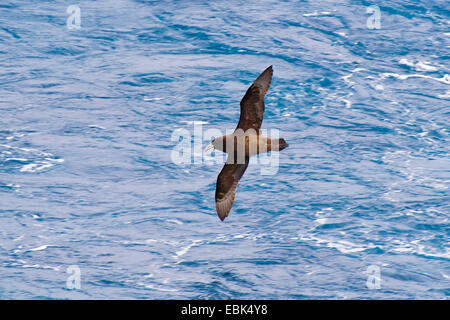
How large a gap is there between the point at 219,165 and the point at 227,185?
27.3ft

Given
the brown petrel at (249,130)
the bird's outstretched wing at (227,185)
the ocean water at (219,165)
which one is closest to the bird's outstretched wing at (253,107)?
the brown petrel at (249,130)

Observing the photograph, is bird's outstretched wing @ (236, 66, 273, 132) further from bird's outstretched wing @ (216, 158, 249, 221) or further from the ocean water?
the ocean water

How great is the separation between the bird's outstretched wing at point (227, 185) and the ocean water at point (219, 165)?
2.75 metres

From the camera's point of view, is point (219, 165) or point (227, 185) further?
point (219, 165)

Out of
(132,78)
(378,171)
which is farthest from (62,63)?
(378,171)

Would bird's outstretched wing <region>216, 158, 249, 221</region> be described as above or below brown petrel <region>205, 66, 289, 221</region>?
below

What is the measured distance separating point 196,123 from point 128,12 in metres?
8.76

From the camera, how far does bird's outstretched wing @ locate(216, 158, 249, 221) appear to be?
2053 cm

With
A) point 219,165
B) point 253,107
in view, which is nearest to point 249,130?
point 253,107

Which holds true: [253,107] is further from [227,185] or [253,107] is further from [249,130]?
[227,185]

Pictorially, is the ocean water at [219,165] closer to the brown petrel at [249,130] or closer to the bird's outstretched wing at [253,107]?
the brown petrel at [249,130]

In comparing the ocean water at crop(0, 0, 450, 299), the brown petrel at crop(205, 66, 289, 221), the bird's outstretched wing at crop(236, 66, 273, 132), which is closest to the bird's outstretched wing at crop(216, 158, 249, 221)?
the brown petrel at crop(205, 66, 289, 221)

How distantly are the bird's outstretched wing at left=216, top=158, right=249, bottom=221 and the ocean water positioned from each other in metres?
2.75

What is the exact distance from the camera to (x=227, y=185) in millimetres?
20734
